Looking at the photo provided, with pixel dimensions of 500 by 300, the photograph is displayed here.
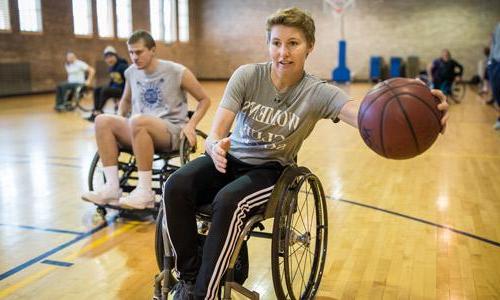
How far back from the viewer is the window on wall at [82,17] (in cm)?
Answer: 1235

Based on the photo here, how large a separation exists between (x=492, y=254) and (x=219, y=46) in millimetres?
15085

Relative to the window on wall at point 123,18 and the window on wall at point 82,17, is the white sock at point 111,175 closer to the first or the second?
the window on wall at point 82,17

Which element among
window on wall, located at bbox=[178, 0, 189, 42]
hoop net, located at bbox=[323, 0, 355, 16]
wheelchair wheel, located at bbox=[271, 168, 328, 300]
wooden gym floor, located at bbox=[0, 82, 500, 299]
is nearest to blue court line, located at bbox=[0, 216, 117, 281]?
wooden gym floor, located at bbox=[0, 82, 500, 299]

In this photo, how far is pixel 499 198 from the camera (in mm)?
3553

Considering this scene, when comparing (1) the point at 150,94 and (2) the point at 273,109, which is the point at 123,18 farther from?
(2) the point at 273,109

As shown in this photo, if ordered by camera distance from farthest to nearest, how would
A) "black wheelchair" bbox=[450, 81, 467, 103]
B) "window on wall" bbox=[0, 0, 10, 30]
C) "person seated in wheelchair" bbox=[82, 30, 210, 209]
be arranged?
"black wheelchair" bbox=[450, 81, 467, 103] → "window on wall" bbox=[0, 0, 10, 30] → "person seated in wheelchair" bbox=[82, 30, 210, 209]

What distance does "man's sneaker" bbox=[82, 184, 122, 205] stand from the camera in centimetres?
293

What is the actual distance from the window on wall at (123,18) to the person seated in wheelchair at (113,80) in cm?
710

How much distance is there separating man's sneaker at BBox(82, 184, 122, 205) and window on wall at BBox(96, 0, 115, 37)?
10.9 metres

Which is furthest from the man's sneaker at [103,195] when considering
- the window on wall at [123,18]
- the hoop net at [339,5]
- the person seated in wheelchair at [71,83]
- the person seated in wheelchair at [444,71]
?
the hoop net at [339,5]

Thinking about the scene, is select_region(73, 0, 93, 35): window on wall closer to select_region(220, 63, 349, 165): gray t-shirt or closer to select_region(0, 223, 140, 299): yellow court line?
select_region(0, 223, 140, 299): yellow court line

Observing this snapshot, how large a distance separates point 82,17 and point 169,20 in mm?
3733

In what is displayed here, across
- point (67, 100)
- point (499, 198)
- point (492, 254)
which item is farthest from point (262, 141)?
point (67, 100)

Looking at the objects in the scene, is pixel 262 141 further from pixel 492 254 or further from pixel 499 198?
pixel 499 198
